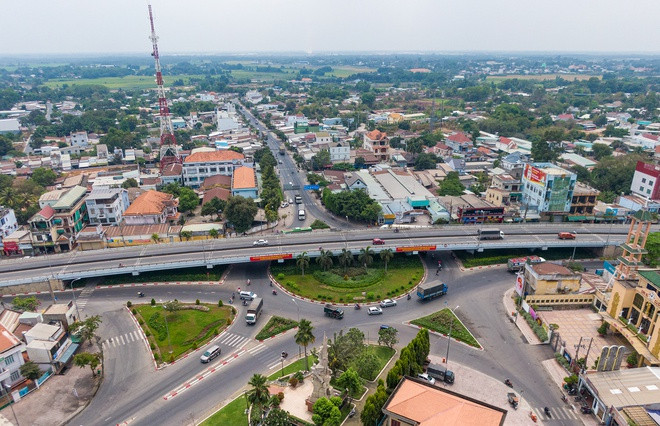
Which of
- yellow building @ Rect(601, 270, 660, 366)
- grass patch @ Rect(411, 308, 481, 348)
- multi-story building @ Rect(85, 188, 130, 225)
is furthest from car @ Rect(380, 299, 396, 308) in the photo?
multi-story building @ Rect(85, 188, 130, 225)

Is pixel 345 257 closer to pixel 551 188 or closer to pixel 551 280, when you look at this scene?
pixel 551 280

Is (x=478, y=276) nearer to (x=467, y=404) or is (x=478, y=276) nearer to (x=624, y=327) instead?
(x=624, y=327)

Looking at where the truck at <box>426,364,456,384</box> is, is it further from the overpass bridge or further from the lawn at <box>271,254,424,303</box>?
the overpass bridge

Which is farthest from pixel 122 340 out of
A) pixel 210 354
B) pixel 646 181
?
pixel 646 181

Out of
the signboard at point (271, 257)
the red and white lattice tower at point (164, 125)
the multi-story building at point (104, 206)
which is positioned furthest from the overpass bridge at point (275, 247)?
the red and white lattice tower at point (164, 125)

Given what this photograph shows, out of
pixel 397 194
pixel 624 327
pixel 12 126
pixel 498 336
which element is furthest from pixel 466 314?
pixel 12 126

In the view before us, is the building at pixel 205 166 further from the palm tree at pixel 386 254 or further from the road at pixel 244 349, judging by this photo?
the palm tree at pixel 386 254
